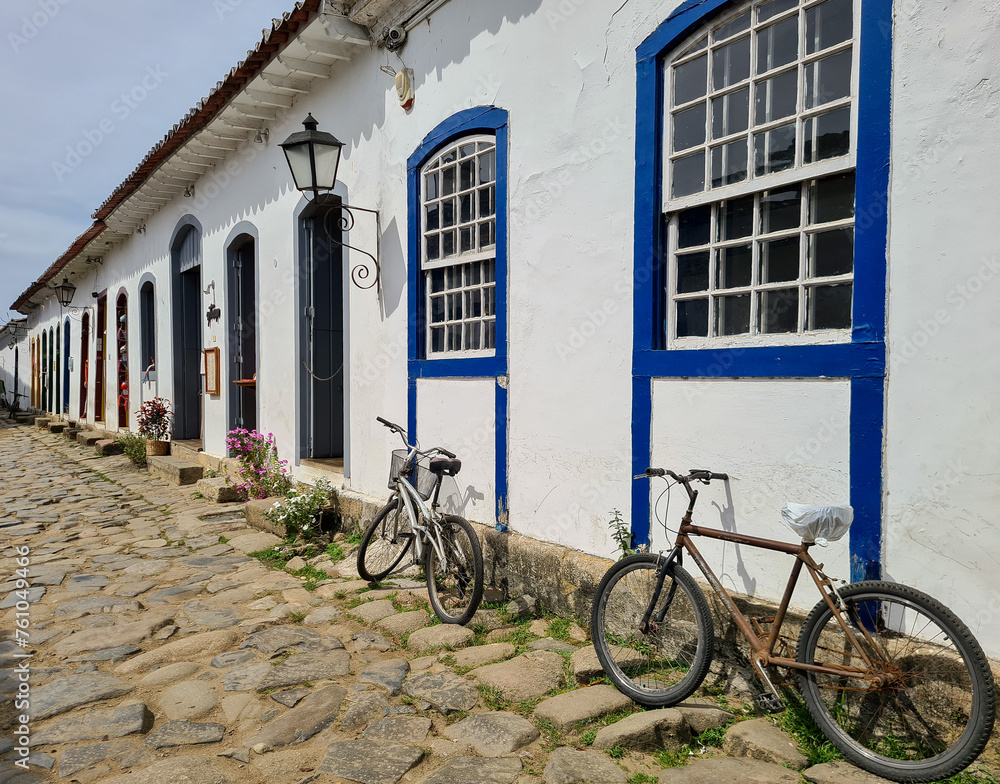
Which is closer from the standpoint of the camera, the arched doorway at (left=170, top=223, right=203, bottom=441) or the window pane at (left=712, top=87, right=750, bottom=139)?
the window pane at (left=712, top=87, right=750, bottom=139)

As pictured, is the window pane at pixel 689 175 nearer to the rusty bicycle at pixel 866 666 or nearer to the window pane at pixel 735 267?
the window pane at pixel 735 267

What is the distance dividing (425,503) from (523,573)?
2.57ft

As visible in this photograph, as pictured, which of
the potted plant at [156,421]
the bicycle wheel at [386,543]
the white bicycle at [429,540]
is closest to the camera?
the white bicycle at [429,540]

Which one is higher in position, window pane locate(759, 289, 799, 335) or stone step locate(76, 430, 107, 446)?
window pane locate(759, 289, 799, 335)

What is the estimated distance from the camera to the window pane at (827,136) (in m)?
3.04

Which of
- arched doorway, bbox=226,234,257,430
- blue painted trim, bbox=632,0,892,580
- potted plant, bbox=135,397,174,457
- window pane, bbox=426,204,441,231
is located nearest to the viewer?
blue painted trim, bbox=632,0,892,580

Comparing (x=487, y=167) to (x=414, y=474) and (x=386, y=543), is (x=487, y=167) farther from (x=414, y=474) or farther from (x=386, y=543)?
(x=386, y=543)

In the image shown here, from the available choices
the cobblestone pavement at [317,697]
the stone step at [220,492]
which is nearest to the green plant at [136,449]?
the stone step at [220,492]

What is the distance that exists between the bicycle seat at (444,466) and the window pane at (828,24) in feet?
9.74

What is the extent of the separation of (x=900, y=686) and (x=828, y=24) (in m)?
2.67

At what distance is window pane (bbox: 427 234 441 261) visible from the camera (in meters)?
5.57

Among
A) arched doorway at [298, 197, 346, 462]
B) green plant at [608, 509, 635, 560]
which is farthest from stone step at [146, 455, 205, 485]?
green plant at [608, 509, 635, 560]

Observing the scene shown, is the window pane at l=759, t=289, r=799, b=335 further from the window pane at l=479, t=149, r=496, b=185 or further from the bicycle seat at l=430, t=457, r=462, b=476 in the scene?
the window pane at l=479, t=149, r=496, b=185

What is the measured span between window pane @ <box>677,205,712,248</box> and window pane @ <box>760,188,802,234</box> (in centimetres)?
30
